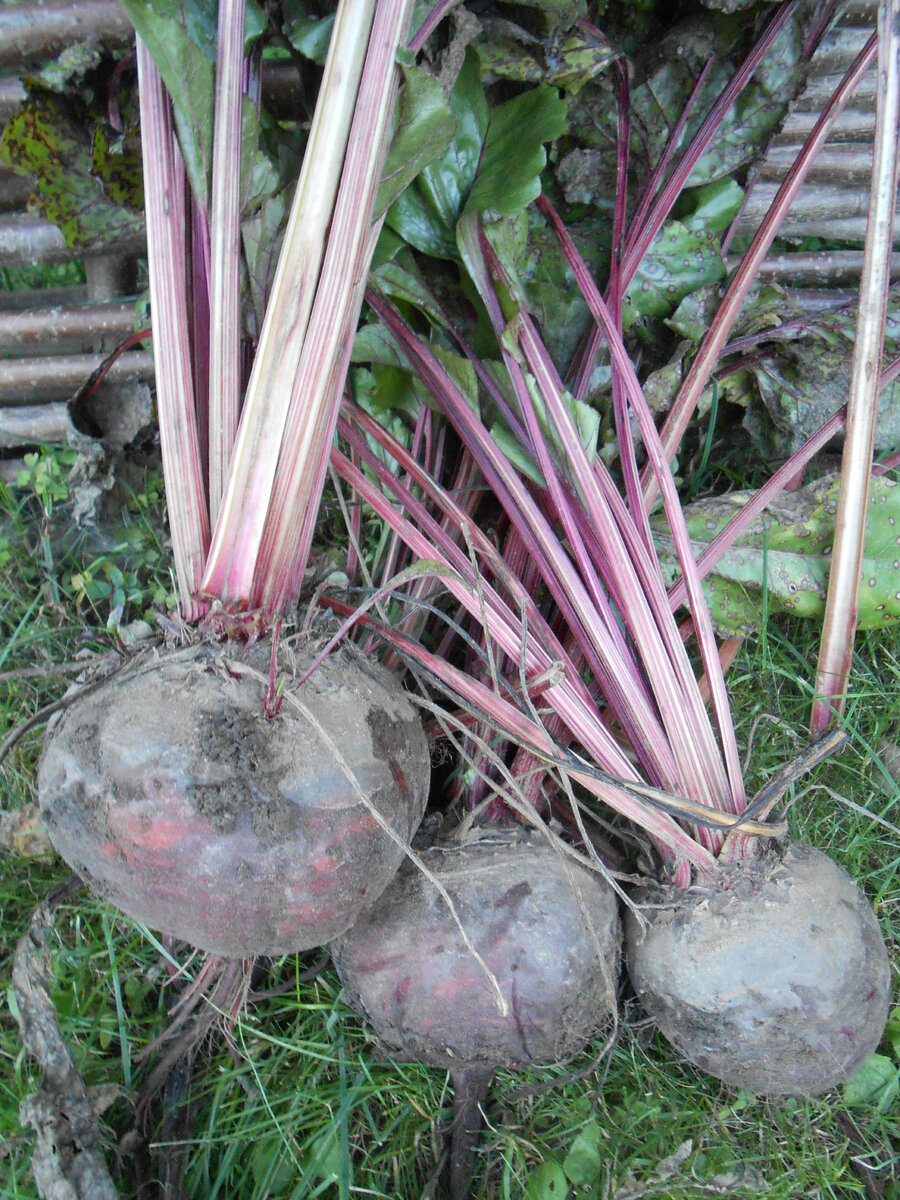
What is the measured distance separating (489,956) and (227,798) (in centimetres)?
58

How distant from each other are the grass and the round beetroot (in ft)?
0.51

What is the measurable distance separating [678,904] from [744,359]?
47.3 inches

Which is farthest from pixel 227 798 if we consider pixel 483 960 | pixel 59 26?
pixel 59 26

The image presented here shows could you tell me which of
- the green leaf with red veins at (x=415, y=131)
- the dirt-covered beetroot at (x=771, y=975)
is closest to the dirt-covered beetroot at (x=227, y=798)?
the dirt-covered beetroot at (x=771, y=975)

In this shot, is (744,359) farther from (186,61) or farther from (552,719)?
(186,61)

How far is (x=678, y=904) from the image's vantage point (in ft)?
4.58

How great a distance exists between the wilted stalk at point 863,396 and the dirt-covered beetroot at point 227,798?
2.99ft

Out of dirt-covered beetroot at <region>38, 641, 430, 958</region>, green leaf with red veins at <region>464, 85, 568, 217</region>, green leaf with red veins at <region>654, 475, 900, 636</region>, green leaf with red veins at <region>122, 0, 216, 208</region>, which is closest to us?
dirt-covered beetroot at <region>38, 641, 430, 958</region>

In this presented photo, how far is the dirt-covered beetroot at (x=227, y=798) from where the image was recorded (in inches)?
44.5

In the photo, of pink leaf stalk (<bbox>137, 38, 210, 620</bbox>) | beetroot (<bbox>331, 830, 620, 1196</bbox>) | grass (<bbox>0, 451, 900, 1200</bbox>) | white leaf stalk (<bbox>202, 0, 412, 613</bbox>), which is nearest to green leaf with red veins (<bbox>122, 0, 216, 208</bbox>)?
pink leaf stalk (<bbox>137, 38, 210, 620</bbox>)

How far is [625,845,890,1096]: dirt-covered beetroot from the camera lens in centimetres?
133

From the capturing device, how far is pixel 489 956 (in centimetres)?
137

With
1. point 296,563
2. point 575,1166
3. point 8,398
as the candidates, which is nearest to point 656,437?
point 296,563

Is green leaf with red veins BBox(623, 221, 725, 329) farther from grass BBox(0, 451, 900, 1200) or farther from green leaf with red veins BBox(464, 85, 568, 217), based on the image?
grass BBox(0, 451, 900, 1200)
